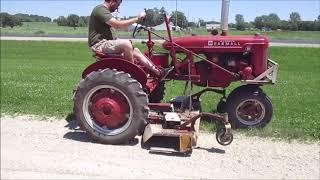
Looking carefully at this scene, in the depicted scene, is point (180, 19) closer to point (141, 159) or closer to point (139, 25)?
point (139, 25)

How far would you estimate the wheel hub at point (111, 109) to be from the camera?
6.94 metres

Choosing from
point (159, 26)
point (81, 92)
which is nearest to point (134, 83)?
point (81, 92)

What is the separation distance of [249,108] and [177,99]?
4.27ft

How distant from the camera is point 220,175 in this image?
222 inches

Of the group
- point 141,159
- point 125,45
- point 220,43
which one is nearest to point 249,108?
point 220,43

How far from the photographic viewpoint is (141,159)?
6113 millimetres

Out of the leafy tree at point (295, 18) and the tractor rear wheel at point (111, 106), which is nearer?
the tractor rear wheel at point (111, 106)

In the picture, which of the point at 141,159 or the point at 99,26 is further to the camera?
the point at 99,26

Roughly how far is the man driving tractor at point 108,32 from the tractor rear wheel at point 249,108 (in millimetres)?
1630

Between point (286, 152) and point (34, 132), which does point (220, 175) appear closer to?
point (286, 152)

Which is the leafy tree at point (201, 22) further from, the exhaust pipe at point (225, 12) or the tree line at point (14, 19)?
the tree line at point (14, 19)

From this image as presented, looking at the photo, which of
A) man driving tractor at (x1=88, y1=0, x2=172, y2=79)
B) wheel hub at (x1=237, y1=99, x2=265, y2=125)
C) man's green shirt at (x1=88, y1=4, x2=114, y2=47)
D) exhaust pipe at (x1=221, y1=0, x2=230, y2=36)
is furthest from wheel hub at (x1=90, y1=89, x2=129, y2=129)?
exhaust pipe at (x1=221, y1=0, x2=230, y2=36)

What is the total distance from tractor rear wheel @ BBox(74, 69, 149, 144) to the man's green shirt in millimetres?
600

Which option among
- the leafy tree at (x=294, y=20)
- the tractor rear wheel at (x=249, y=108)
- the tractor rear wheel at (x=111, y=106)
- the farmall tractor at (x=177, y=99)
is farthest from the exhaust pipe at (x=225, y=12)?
the leafy tree at (x=294, y=20)
